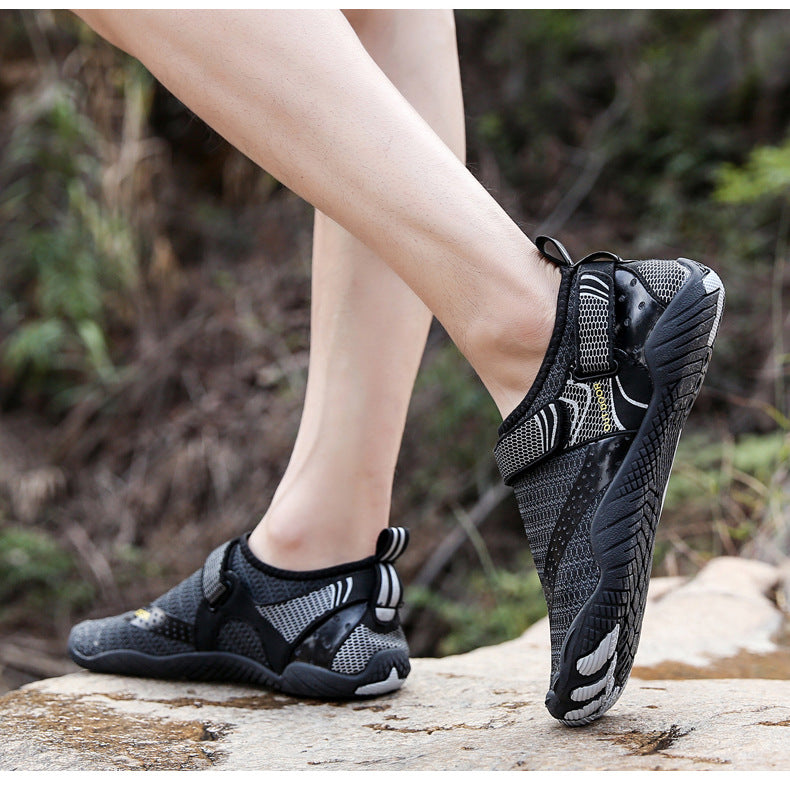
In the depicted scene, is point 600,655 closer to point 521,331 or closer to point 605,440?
point 605,440

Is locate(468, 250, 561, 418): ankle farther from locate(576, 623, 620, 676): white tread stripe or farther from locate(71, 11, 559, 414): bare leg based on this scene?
locate(576, 623, 620, 676): white tread stripe

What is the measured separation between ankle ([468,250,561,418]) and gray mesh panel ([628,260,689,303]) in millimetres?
91

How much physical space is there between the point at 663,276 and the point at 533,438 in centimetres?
22

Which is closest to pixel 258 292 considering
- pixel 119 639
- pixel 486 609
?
pixel 486 609

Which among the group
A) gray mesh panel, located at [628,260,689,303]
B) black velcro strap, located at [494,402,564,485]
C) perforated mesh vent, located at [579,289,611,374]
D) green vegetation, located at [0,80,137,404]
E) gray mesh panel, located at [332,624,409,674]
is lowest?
gray mesh panel, located at [332,624,409,674]

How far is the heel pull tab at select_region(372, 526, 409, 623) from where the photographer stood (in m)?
1.25

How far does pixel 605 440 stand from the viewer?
0.93m

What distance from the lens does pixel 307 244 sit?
4.35m

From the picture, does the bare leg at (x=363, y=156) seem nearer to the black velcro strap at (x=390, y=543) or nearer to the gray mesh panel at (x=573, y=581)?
the gray mesh panel at (x=573, y=581)

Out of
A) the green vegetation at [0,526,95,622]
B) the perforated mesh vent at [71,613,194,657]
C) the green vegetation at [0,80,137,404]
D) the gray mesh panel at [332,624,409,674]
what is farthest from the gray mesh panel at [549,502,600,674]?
the green vegetation at [0,80,137,404]

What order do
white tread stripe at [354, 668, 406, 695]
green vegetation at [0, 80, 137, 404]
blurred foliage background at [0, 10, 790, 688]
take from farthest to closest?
1. green vegetation at [0, 80, 137, 404]
2. blurred foliage background at [0, 10, 790, 688]
3. white tread stripe at [354, 668, 406, 695]

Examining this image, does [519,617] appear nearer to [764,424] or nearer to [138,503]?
[764,424]

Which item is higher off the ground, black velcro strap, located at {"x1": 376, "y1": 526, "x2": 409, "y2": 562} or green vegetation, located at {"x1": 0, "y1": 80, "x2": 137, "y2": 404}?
green vegetation, located at {"x1": 0, "y1": 80, "x2": 137, "y2": 404}

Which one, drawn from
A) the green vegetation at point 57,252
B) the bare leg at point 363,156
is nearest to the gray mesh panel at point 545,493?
the bare leg at point 363,156
